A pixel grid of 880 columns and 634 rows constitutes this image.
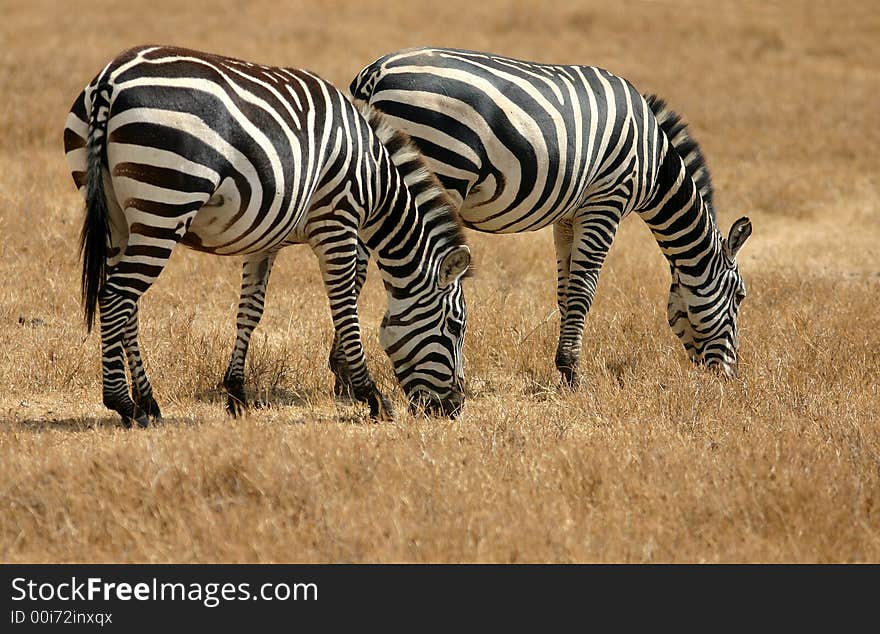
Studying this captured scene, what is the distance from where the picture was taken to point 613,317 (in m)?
9.62

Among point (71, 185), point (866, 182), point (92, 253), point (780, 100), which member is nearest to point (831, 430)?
point (92, 253)

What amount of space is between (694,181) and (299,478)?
5188mm

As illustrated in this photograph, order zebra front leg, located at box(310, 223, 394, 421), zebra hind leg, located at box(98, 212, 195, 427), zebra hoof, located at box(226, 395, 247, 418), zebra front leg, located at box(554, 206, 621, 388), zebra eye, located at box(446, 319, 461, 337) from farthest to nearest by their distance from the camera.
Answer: zebra front leg, located at box(554, 206, 621, 388) → zebra eye, located at box(446, 319, 461, 337) → zebra hoof, located at box(226, 395, 247, 418) → zebra front leg, located at box(310, 223, 394, 421) → zebra hind leg, located at box(98, 212, 195, 427)

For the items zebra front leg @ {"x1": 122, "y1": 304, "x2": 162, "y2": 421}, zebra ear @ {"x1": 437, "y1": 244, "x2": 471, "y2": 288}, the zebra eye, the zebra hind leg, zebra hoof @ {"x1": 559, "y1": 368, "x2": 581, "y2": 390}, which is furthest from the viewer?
zebra hoof @ {"x1": 559, "y1": 368, "x2": 581, "y2": 390}

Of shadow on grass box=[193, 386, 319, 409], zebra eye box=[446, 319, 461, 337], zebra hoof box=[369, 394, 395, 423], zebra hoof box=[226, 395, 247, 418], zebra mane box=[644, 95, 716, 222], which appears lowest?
zebra hoof box=[369, 394, 395, 423]

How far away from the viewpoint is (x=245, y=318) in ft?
24.3

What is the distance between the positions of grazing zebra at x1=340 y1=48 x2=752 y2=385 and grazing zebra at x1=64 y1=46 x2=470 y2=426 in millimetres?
513

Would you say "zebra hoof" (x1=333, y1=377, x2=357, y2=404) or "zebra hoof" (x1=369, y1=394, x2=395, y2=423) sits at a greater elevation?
"zebra hoof" (x1=333, y1=377, x2=357, y2=404)

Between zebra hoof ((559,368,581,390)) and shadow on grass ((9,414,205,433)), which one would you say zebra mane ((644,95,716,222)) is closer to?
zebra hoof ((559,368,581,390))

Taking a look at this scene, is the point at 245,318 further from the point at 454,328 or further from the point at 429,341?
the point at 454,328

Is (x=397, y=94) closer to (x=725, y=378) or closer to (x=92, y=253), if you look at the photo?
(x=92, y=253)

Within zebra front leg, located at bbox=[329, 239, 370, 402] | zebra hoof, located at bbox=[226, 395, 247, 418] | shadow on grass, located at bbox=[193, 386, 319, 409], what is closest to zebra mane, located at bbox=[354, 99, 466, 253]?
zebra front leg, located at bbox=[329, 239, 370, 402]

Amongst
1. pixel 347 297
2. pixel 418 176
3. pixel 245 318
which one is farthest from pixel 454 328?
pixel 245 318

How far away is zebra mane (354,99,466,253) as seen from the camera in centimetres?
714
